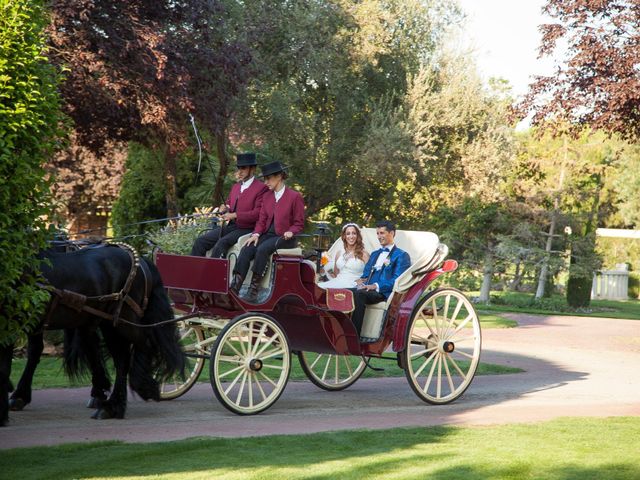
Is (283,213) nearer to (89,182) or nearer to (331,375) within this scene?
(331,375)

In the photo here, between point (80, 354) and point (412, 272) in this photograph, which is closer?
point (80, 354)

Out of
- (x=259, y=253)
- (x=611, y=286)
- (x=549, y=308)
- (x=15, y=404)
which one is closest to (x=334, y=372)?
(x=259, y=253)

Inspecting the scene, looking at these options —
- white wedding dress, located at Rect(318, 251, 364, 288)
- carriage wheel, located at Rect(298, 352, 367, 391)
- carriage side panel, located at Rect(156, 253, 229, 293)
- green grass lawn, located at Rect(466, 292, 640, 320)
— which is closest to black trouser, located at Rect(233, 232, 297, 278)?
carriage side panel, located at Rect(156, 253, 229, 293)

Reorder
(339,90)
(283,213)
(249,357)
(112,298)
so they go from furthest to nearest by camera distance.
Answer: (339,90) → (283,213) → (249,357) → (112,298)

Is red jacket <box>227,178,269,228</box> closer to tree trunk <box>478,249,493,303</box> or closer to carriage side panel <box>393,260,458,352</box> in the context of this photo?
carriage side panel <box>393,260,458,352</box>

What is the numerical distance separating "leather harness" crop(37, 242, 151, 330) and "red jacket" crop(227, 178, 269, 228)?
132 centimetres

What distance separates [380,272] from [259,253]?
1.50 metres

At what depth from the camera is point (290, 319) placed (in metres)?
9.64

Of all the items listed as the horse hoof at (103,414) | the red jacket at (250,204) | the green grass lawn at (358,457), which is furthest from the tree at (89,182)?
the green grass lawn at (358,457)

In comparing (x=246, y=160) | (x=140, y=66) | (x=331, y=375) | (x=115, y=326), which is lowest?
(x=331, y=375)

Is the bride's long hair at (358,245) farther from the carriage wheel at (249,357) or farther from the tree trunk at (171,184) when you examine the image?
the tree trunk at (171,184)

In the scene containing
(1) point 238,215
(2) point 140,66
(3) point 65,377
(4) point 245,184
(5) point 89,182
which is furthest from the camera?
(5) point 89,182

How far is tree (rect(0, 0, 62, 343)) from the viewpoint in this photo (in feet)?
18.9

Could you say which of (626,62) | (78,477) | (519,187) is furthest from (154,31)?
(519,187)
